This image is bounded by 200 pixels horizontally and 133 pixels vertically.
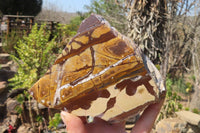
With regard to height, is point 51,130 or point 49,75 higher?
point 49,75

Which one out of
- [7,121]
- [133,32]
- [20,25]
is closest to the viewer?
[133,32]

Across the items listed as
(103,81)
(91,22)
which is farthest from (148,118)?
(91,22)

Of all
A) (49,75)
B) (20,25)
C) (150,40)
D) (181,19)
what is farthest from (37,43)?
(20,25)

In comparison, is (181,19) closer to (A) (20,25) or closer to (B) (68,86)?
(B) (68,86)

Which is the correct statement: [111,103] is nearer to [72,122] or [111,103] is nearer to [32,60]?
[72,122]

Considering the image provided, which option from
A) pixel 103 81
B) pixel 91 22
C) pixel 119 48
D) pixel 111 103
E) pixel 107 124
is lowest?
pixel 107 124

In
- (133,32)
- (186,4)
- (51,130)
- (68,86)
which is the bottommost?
(51,130)

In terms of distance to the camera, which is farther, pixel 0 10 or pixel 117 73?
pixel 0 10
